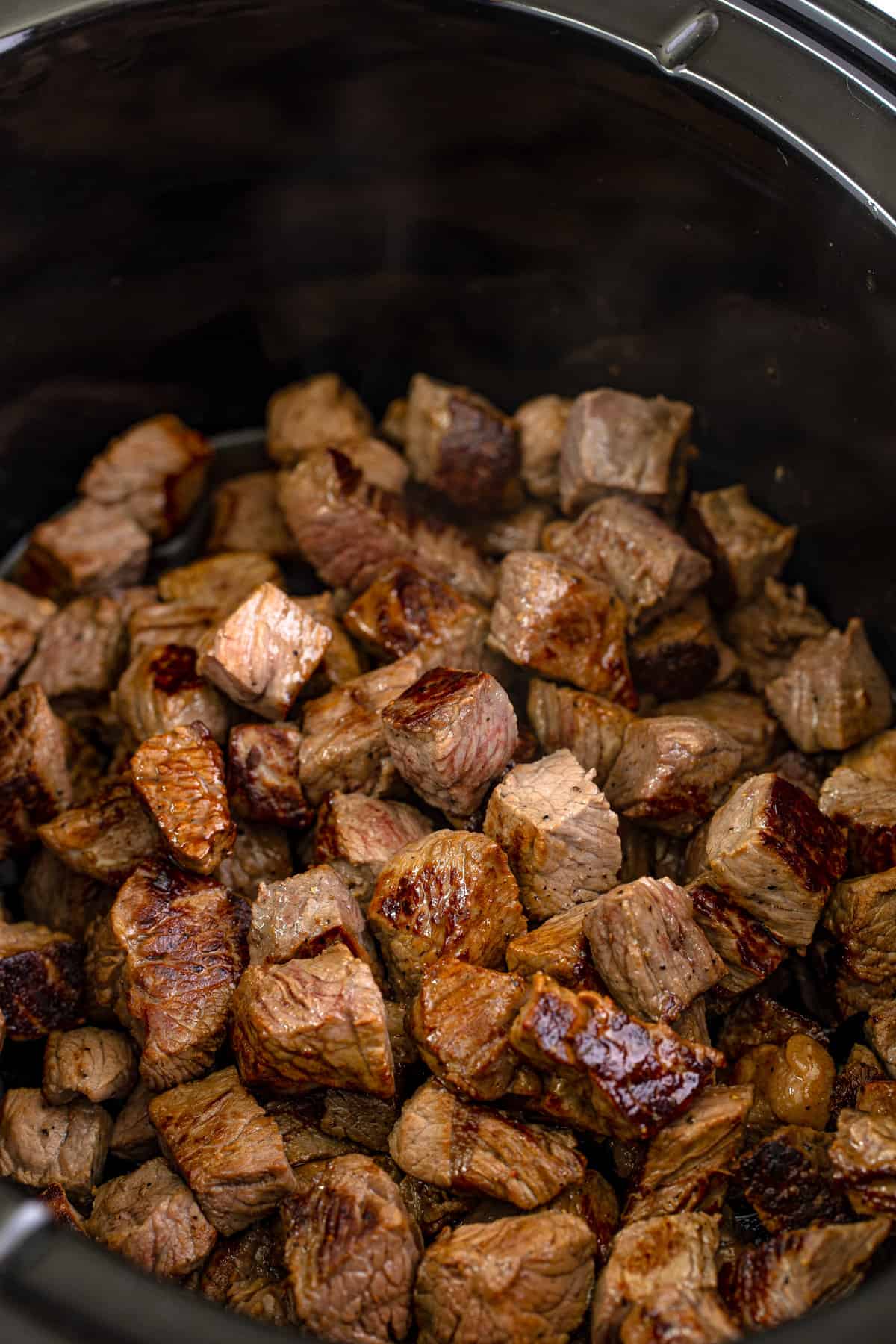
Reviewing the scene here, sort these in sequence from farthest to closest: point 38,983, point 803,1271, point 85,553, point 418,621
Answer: point 85,553 < point 418,621 < point 38,983 < point 803,1271

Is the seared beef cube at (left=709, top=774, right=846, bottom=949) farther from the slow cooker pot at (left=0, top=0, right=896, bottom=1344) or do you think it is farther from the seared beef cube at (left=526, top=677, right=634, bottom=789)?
the slow cooker pot at (left=0, top=0, right=896, bottom=1344)

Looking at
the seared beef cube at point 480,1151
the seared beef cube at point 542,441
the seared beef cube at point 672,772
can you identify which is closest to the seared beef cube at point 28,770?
the seared beef cube at point 480,1151

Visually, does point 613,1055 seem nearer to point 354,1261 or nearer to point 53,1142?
point 354,1261

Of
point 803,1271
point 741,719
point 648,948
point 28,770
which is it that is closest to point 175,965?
point 28,770

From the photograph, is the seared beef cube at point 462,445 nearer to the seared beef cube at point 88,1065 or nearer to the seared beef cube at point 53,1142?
the seared beef cube at point 88,1065

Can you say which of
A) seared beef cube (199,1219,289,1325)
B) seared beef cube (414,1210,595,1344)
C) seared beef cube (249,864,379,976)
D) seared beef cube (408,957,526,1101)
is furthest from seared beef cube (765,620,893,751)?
seared beef cube (199,1219,289,1325)

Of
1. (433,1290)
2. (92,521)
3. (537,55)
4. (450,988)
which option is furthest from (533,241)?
(433,1290)

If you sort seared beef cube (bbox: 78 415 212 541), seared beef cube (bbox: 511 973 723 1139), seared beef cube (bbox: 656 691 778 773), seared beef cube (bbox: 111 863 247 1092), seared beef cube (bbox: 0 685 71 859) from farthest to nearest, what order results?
seared beef cube (bbox: 78 415 212 541), seared beef cube (bbox: 656 691 778 773), seared beef cube (bbox: 0 685 71 859), seared beef cube (bbox: 111 863 247 1092), seared beef cube (bbox: 511 973 723 1139)
